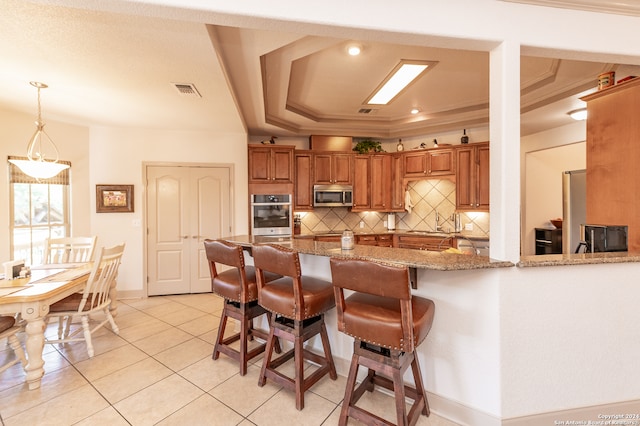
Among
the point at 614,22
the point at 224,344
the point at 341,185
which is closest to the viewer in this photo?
the point at 614,22

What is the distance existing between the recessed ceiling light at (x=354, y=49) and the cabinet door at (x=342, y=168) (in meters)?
2.40

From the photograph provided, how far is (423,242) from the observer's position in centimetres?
465

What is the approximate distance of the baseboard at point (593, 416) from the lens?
1.69m

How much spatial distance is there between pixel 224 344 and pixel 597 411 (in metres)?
2.67

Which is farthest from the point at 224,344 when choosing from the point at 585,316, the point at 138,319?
the point at 585,316

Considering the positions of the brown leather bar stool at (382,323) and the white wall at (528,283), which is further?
the white wall at (528,283)

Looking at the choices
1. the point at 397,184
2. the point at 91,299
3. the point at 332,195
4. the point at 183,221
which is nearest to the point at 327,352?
the point at 91,299

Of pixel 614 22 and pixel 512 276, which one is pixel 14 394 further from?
pixel 614 22

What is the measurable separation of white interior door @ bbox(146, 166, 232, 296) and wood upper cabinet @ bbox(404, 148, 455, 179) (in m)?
3.10

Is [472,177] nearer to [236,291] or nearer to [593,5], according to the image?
[593,5]

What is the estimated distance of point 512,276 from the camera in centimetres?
166

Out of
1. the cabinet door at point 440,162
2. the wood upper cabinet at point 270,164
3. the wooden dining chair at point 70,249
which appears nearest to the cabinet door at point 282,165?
the wood upper cabinet at point 270,164

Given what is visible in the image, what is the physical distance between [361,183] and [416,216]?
3.97 feet

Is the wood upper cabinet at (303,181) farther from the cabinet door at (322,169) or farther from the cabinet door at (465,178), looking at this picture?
the cabinet door at (465,178)
